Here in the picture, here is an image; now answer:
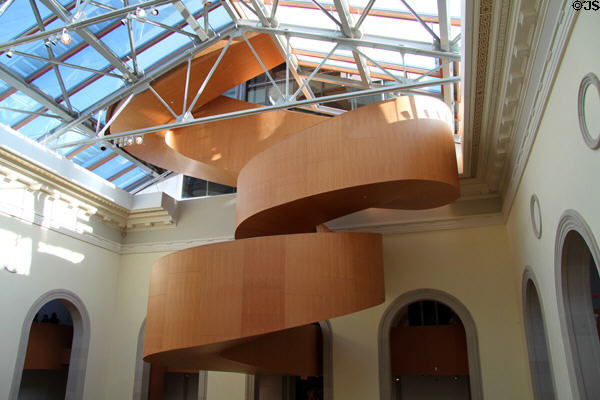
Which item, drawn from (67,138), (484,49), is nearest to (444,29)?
(484,49)

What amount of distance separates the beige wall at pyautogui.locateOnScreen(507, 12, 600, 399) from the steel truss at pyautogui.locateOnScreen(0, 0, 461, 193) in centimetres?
196

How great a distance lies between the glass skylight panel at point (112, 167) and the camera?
12.1m

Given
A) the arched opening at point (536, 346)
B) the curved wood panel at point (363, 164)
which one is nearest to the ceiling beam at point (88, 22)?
the curved wood panel at point (363, 164)

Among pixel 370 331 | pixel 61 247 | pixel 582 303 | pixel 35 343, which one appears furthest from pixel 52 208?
pixel 582 303

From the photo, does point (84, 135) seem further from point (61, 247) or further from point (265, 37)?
point (265, 37)

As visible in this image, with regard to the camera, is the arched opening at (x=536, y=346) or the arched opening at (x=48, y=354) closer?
the arched opening at (x=536, y=346)

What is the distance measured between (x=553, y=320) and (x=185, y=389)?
10.9 m

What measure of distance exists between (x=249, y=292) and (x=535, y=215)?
3756mm

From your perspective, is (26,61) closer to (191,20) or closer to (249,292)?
(191,20)

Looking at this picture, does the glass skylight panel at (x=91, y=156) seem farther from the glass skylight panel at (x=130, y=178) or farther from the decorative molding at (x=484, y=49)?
the decorative molding at (x=484, y=49)

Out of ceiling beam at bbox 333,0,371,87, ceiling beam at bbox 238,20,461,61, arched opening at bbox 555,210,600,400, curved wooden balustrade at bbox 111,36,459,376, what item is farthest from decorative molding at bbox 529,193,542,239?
ceiling beam at bbox 333,0,371,87

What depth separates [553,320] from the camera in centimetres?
555

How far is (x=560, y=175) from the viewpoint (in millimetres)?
4469

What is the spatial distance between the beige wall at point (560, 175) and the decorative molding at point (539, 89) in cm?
10
